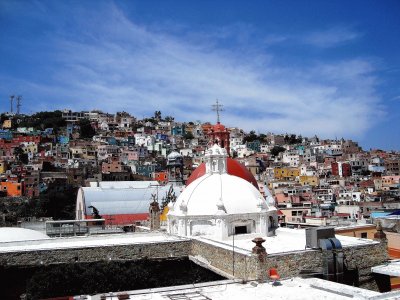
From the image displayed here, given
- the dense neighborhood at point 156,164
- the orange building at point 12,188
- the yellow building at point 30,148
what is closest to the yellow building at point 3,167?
the dense neighborhood at point 156,164

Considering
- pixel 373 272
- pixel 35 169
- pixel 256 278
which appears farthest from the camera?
pixel 35 169

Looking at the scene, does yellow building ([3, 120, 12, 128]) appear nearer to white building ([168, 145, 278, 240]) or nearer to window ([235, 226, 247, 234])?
white building ([168, 145, 278, 240])

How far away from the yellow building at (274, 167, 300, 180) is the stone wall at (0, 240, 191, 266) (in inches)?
2350

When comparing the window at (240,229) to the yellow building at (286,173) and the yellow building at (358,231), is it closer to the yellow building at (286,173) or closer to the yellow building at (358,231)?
the yellow building at (358,231)

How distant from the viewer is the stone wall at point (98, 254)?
16.0m

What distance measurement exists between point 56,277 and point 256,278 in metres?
7.01

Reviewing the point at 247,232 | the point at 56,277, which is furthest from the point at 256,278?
the point at 56,277

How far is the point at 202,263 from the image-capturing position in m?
16.7

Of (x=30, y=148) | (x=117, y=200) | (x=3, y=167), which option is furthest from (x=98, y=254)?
(x=30, y=148)

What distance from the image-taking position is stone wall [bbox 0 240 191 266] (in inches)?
631

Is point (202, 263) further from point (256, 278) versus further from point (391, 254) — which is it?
point (391, 254)

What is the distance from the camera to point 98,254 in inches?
668

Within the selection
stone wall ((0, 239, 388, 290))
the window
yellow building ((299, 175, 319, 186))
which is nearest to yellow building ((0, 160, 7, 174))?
yellow building ((299, 175, 319, 186))

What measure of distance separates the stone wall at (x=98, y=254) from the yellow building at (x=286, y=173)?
2350 inches
